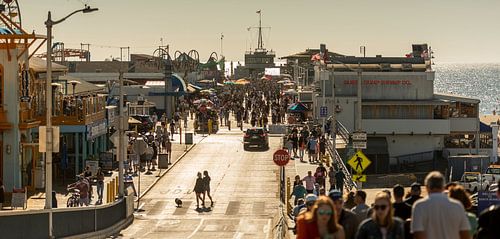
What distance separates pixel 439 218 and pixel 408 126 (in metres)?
56.2

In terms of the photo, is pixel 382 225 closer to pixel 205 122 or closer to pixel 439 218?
pixel 439 218

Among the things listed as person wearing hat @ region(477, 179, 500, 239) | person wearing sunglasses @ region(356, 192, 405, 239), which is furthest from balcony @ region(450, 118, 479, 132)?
person wearing sunglasses @ region(356, 192, 405, 239)

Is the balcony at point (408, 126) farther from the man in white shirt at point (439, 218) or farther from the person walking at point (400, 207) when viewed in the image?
the man in white shirt at point (439, 218)

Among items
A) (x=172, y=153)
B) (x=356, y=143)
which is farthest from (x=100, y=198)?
(x=172, y=153)

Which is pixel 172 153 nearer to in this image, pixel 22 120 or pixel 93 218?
pixel 22 120

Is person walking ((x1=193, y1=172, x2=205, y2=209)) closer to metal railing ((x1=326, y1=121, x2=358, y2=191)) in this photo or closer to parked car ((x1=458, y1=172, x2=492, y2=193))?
metal railing ((x1=326, y1=121, x2=358, y2=191))

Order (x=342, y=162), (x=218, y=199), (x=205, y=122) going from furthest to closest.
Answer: (x=205, y=122) < (x=342, y=162) < (x=218, y=199)

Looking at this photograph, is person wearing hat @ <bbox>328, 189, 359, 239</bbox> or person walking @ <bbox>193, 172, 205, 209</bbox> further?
person walking @ <bbox>193, 172, 205, 209</bbox>

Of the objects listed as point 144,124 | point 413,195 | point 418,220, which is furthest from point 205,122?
point 418,220

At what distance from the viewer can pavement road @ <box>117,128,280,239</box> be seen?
108ft

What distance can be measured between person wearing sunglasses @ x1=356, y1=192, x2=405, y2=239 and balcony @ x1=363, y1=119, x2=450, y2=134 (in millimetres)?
54956

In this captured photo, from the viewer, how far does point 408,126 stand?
67250mm

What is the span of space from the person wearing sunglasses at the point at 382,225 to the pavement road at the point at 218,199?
64.2 ft

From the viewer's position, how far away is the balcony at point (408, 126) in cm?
6700
